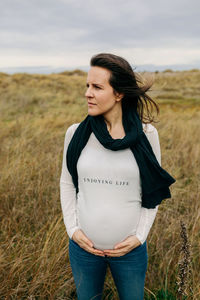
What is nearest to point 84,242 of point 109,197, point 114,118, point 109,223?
point 109,223

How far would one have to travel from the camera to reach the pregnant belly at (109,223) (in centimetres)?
132

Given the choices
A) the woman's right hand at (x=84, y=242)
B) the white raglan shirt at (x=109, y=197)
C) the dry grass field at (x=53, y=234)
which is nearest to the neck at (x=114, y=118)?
the white raglan shirt at (x=109, y=197)

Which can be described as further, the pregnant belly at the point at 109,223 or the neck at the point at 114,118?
the neck at the point at 114,118

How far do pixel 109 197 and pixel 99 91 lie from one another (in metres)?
0.53

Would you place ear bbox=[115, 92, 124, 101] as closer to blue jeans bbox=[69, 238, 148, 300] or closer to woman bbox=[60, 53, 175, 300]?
woman bbox=[60, 53, 175, 300]

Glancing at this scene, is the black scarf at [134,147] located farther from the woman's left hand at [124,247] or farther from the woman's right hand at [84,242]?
the woman's right hand at [84,242]

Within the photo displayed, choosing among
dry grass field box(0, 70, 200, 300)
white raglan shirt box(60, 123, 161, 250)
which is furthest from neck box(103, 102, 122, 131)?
dry grass field box(0, 70, 200, 300)

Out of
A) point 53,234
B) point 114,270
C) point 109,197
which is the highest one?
point 109,197

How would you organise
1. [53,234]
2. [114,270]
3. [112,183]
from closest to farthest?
[112,183] → [114,270] → [53,234]

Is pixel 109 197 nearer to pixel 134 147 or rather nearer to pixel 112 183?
pixel 112 183

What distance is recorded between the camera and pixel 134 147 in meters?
1.36

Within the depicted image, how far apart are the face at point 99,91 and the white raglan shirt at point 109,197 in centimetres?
16

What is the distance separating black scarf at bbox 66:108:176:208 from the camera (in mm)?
1313

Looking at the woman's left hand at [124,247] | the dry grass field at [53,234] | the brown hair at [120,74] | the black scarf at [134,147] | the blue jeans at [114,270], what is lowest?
the dry grass field at [53,234]
